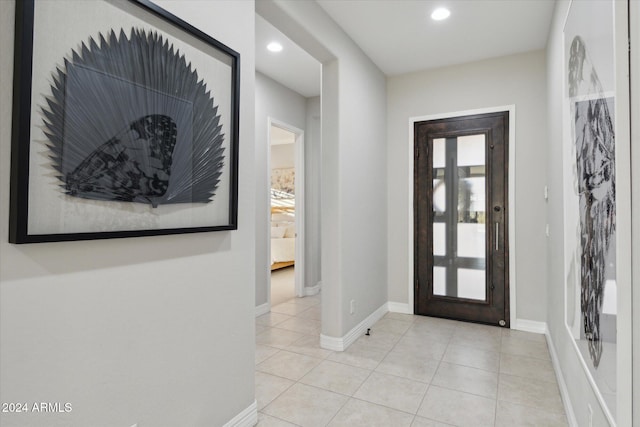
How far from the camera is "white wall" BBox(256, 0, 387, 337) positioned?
2.74 metres

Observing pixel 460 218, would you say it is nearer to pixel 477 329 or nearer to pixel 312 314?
pixel 477 329

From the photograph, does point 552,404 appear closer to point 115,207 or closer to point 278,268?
point 115,207

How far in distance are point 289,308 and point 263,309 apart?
1.22 feet

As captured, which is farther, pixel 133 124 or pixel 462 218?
pixel 462 218

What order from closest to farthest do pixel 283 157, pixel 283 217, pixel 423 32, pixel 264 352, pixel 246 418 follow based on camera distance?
pixel 246 418, pixel 264 352, pixel 423 32, pixel 283 217, pixel 283 157

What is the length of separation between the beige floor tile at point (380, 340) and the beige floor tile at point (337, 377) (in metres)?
0.46

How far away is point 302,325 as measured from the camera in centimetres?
357

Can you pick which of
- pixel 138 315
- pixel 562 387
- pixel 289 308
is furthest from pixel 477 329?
pixel 138 315

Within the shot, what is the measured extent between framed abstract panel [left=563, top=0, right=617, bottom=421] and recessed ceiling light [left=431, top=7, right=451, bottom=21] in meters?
1.03

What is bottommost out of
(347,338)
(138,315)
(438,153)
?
(347,338)

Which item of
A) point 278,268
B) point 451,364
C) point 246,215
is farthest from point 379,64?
point 278,268

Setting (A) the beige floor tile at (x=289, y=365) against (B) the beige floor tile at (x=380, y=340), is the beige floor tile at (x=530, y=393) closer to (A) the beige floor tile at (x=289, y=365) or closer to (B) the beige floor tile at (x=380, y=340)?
(B) the beige floor tile at (x=380, y=340)

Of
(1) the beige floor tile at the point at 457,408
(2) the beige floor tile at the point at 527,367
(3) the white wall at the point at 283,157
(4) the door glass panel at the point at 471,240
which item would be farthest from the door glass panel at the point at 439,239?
(3) the white wall at the point at 283,157

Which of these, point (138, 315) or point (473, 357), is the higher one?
point (138, 315)
